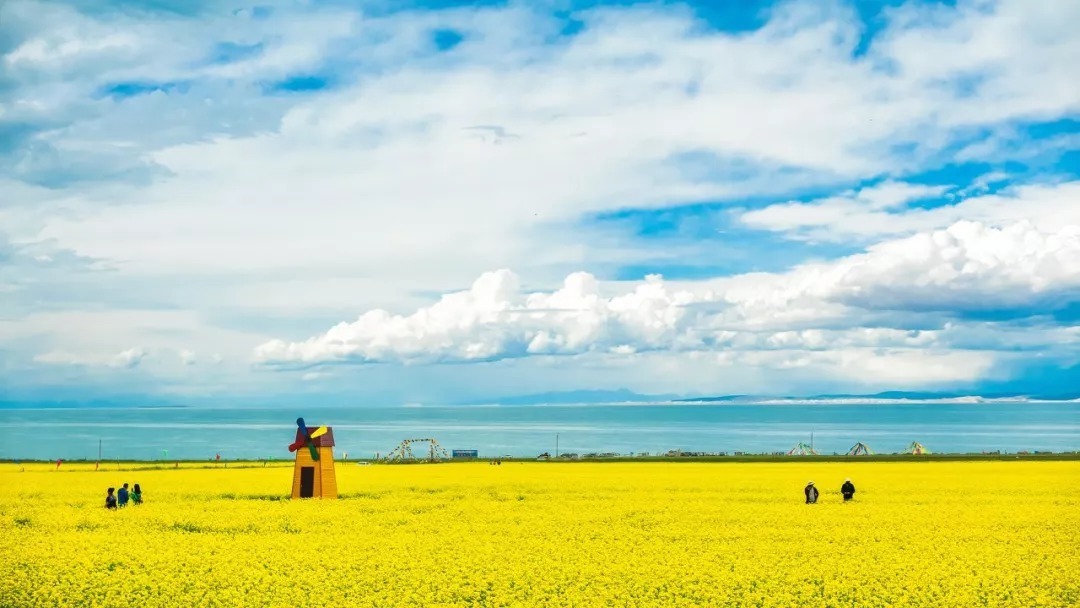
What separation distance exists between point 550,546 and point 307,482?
19.1m

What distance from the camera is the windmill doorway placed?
1784 inches

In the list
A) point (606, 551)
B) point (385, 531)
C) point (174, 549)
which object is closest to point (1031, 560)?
point (606, 551)

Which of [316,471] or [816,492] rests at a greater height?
[316,471]

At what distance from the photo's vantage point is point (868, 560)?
1088 inches

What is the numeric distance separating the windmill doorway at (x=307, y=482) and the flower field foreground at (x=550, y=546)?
1729mm

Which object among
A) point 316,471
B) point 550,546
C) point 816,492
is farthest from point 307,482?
point 816,492

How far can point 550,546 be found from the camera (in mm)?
30406

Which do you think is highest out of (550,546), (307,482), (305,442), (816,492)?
(305,442)

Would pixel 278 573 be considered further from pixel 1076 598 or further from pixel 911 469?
pixel 911 469

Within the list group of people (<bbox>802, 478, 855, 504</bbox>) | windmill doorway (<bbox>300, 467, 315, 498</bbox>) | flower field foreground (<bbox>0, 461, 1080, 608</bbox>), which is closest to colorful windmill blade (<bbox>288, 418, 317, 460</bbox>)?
windmill doorway (<bbox>300, 467, 315, 498</bbox>)

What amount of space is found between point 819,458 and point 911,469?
821 inches

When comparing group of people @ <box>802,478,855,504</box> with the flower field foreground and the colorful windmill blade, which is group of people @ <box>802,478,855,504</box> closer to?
the flower field foreground

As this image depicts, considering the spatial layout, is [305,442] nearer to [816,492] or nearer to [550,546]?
[550,546]

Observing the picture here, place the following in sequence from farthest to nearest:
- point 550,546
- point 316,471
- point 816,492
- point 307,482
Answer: point 307,482
point 316,471
point 816,492
point 550,546
